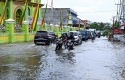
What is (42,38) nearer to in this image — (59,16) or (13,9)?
(13,9)

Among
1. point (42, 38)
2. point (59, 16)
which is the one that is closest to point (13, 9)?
point (42, 38)

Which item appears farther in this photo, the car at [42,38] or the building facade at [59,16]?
the building facade at [59,16]

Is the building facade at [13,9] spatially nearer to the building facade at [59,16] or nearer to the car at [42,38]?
the car at [42,38]

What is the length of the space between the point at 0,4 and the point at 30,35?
9595mm

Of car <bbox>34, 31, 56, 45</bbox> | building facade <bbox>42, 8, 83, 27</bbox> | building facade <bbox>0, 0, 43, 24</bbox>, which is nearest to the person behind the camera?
car <bbox>34, 31, 56, 45</bbox>

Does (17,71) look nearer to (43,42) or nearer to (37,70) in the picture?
(37,70)

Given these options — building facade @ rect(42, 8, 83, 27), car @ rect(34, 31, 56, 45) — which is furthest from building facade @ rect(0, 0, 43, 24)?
building facade @ rect(42, 8, 83, 27)

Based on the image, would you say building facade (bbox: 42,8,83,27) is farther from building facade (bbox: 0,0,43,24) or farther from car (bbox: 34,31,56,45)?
car (bbox: 34,31,56,45)

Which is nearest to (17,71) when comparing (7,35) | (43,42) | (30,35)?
(43,42)

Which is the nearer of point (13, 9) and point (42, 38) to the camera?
point (42, 38)

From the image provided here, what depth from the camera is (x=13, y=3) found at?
56625 mm

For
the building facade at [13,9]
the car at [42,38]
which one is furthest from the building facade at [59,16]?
the car at [42,38]

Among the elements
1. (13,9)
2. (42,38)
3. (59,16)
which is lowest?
(42,38)

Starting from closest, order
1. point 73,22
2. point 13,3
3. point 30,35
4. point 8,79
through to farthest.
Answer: point 8,79 → point 30,35 → point 13,3 → point 73,22
